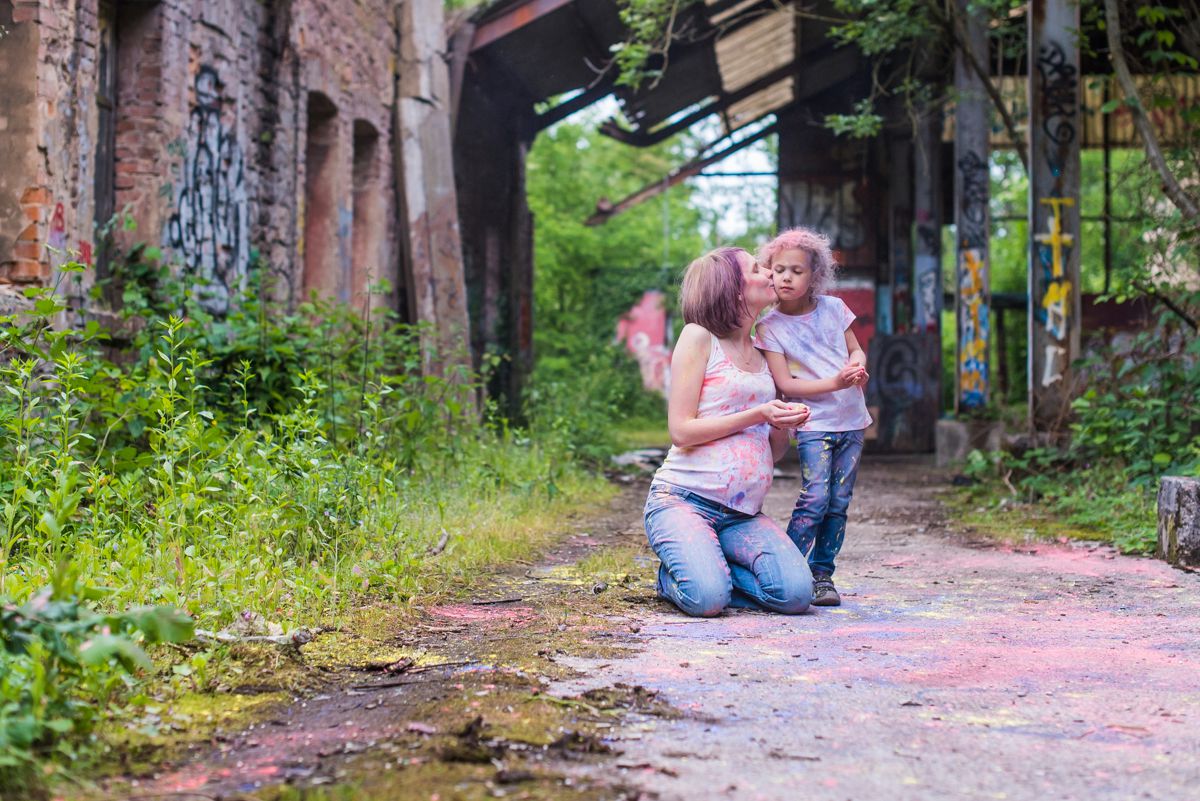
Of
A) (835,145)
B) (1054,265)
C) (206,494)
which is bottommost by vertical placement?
(206,494)

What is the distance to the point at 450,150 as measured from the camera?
11203 millimetres

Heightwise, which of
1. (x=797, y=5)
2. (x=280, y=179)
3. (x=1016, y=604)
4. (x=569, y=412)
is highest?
(x=797, y=5)

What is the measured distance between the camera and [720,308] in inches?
175

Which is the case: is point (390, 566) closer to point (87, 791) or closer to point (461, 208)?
point (87, 791)

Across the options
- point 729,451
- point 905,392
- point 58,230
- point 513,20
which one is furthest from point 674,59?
point 729,451

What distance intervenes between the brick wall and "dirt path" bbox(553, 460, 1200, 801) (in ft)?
11.5

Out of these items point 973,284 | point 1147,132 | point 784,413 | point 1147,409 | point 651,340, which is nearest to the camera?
point 784,413

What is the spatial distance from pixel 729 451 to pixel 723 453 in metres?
0.02

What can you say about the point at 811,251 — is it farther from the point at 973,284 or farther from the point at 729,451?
the point at 973,284

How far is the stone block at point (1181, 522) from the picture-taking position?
17.9 ft

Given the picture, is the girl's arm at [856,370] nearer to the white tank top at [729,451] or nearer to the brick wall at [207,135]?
the white tank top at [729,451]

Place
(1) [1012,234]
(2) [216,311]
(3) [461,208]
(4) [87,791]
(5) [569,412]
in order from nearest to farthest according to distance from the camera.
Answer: (4) [87,791] < (2) [216,311] < (5) [569,412] < (3) [461,208] < (1) [1012,234]

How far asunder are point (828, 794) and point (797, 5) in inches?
535

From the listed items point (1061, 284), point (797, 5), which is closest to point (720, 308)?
point (1061, 284)
